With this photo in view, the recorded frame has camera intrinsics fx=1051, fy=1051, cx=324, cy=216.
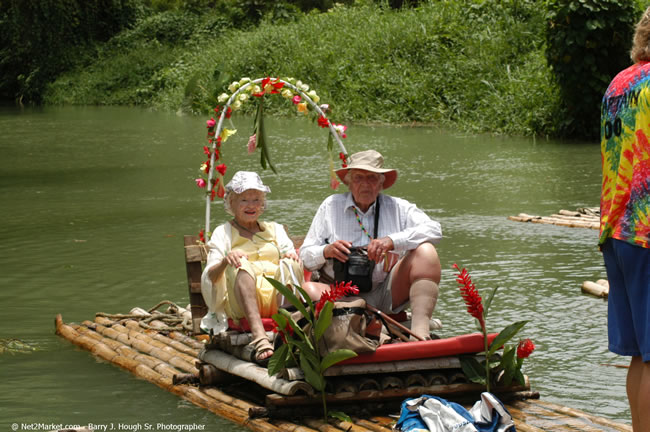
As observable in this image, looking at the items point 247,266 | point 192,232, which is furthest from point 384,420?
point 192,232

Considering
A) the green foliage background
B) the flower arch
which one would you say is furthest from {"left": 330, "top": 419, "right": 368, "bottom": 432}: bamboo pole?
the green foliage background

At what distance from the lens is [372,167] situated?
5.73m

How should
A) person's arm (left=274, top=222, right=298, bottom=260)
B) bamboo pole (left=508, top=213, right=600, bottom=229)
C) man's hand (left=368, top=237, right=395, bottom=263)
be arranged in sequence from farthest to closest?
bamboo pole (left=508, top=213, right=600, bottom=229), person's arm (left=274, top=222, right=298, bottom=260), man's hand (left=368, top=237, right=395, bottom=263)

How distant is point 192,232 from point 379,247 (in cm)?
580

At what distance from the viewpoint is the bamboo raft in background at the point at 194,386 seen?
468 cm

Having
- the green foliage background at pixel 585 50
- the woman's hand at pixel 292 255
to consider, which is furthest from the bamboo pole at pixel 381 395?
the green foliage background at pixel 585 50

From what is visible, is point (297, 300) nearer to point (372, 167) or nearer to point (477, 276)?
point (372, 167)

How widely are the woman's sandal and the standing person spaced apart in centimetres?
204

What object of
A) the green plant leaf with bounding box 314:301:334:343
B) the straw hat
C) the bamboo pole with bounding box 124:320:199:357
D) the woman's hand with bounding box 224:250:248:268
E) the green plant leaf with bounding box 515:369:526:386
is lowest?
the bamboo pole with bounding box 124:320:199:357

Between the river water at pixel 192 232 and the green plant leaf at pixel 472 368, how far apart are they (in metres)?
0.64

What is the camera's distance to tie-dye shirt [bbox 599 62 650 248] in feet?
11.4

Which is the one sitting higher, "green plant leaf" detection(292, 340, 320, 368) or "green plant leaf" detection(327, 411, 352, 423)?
"green plant leaf" detection(292, 340, 320, 368)

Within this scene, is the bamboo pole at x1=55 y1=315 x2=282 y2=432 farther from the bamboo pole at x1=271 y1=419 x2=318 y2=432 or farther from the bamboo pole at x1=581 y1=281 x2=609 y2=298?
the bamboo pole at x1=581 y1=281 x2=609 y2=298

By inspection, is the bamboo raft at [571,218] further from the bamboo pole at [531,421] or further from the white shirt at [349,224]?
the bamboo pole at [531,421]
